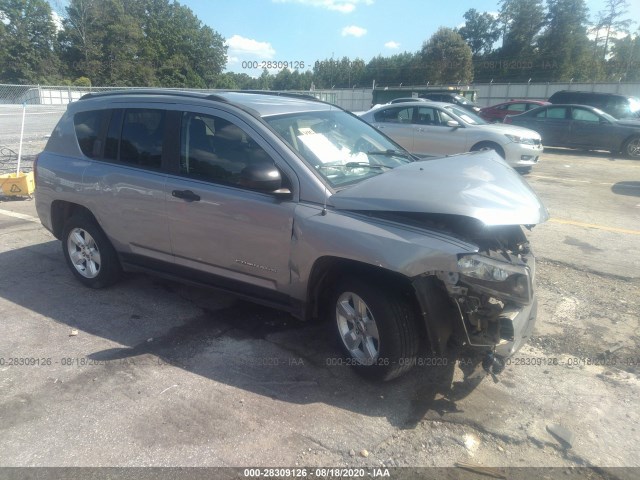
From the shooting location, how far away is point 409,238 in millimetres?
3066

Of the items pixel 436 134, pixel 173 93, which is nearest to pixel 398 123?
pixel 436 134

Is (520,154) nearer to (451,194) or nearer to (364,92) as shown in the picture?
(451,194)

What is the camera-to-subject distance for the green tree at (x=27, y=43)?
55500mm

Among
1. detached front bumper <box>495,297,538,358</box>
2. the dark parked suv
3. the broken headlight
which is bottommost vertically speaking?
detached front bumper <box>495,297,538,358</box>

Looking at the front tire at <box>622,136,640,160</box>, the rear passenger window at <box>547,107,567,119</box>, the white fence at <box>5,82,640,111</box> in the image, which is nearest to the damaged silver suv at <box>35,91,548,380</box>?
the front tire at <box>622,136,640,160</box>

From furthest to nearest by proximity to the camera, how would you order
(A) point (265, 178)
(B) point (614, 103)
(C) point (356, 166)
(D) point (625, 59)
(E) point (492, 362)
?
(D) point (625, 59) < (B) point (614, 103) < (C) point (356, 166) < (A) point (265, 178) < (E) point (492, 362)

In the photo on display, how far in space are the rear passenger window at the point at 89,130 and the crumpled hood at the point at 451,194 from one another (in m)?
2.69

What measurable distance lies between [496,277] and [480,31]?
3214 inches

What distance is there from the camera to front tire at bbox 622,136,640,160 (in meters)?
14.7

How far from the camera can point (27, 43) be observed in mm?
57094

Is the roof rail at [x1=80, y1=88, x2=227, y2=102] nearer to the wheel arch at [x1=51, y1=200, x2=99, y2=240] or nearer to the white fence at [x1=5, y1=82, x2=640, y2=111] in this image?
the wheel arch at [x1=51, y1=200, x2=99, y2=240]

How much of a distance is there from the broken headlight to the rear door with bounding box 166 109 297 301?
4.12 ft

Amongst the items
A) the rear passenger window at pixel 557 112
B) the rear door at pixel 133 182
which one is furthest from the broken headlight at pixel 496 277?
the rear passenger window at pixel 557 112

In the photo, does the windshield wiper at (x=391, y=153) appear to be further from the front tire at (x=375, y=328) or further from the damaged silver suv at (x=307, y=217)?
the front tire at (x=375, y=328)
